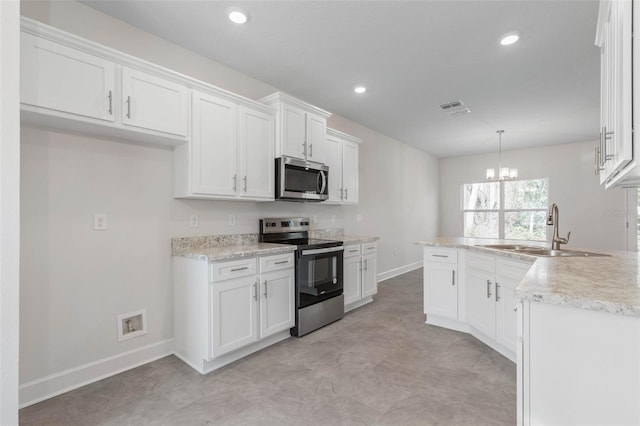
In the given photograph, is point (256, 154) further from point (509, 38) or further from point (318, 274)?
point (509, 38)

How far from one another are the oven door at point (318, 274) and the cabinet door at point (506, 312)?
1.59m

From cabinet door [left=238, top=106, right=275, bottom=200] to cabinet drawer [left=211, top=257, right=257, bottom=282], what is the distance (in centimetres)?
69

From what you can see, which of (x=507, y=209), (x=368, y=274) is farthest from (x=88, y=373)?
(x=507, y=209)

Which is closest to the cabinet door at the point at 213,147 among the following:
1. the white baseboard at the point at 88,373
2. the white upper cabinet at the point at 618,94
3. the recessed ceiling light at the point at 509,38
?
the white baseboard at the point at 88,373

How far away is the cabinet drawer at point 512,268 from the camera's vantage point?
2.34 meters

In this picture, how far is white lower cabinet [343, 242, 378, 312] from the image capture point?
3.79m

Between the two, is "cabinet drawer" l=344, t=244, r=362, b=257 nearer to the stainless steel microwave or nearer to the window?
the stainless steel microwave

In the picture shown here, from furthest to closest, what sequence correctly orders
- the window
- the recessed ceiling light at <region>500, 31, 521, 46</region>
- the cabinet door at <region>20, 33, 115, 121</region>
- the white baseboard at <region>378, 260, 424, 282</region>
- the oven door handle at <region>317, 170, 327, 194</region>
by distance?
the window → the white baseboard at <region>378, 260, 424, 282</region> → the oven door handle at <region>317, 170, 327, 194</region> → the recessed ceiling light at <region>500, 31, 521, 46</region> → the cabinet door at <region>20, 33, 115, 121</region>

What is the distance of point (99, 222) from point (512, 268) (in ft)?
10.7

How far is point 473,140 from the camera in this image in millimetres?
6160

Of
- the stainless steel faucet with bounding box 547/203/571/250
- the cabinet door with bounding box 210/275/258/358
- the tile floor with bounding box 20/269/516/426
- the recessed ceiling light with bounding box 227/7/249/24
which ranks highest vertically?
the recessed ceiling light with bounding box 227/7/249/24

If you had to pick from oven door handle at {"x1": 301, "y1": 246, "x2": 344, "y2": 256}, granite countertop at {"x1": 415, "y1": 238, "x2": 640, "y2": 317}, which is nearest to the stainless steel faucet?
granite countertop at {"x1": 415, "y1": 238, "x2": 640, "y2": 317}

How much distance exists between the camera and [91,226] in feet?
7.52

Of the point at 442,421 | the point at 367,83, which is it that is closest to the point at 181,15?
the point at 367,83
